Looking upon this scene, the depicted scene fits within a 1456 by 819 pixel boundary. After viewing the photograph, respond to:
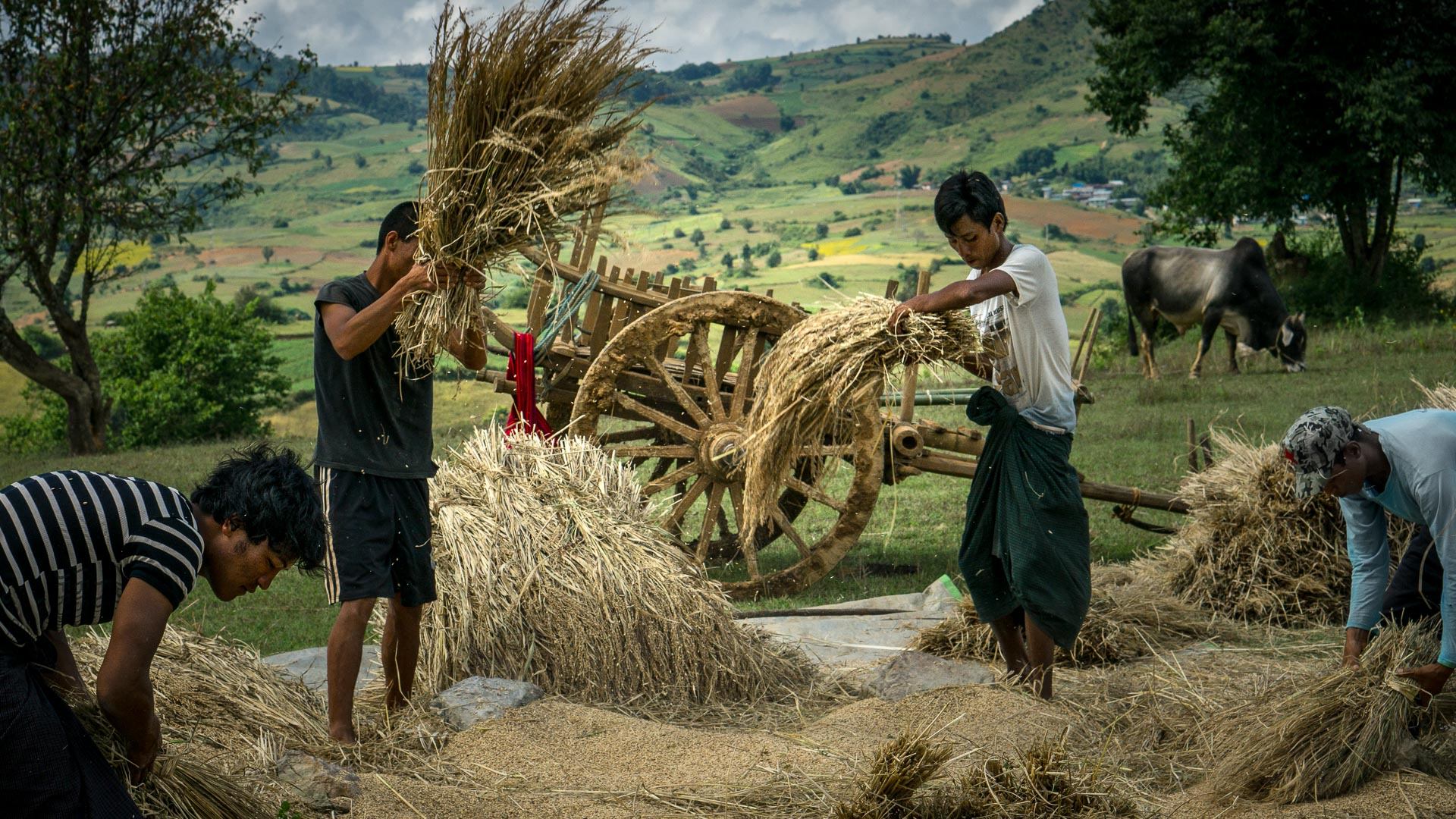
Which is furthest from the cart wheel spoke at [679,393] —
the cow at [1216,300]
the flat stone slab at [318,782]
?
the cow at [1216,300]

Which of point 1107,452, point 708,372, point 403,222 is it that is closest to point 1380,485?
point 403,222

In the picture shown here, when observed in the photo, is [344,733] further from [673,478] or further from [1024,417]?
[673,478]

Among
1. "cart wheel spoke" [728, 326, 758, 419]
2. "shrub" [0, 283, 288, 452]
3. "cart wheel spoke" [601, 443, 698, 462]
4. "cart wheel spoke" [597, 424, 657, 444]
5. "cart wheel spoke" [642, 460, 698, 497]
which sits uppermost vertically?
"cart wheel spoke" [728, 326, 758, 419]

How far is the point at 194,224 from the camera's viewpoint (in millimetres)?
16547

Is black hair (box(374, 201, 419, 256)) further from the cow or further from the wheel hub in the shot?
the cow

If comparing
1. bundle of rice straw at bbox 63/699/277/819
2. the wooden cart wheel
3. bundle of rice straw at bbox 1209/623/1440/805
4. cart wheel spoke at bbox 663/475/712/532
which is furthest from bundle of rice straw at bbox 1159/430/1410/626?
bundle of rice straw at bbox 63/699/277/819

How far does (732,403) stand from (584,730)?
2.59 metres

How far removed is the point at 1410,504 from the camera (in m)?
3.54

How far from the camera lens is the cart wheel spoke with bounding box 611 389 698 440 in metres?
6.28

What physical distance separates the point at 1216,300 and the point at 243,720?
14.3 metres

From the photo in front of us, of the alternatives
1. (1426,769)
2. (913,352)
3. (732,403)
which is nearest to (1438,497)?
(1426,769)

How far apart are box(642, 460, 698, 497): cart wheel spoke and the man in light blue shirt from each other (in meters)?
3.38

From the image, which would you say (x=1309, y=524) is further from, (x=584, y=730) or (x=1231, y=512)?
(x=584, y=730)

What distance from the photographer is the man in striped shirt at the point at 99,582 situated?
2.30 meters
